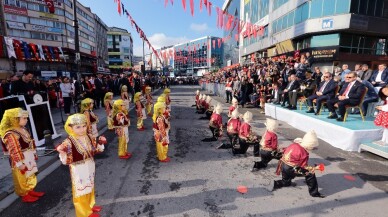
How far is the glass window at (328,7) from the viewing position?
68.3 feet

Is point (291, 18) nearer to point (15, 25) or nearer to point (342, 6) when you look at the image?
point (342, 6)

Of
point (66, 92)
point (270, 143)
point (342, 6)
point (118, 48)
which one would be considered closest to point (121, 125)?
point (270, 143)

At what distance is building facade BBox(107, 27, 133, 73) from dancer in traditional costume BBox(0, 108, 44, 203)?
8406 centimetres

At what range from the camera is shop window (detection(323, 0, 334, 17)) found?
20.8 metres

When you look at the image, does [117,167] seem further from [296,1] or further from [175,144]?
[296,1]

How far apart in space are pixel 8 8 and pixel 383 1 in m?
53.3

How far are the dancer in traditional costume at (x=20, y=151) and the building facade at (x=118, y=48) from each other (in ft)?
276

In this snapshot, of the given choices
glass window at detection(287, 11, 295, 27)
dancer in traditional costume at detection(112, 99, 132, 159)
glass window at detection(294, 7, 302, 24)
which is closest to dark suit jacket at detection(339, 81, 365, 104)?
dancer in traditional costume at detection(112, 99, 132, 159)

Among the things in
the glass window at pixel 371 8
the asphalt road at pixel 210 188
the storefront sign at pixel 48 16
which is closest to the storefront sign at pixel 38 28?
the storefront sign at pixel 48 16

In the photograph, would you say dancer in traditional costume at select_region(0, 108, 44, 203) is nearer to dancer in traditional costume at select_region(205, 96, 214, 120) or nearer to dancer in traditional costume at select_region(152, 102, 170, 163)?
dancer in traditional costume at select_region(152, 102, 170, 163)

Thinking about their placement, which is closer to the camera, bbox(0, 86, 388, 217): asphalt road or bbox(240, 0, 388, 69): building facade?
bbox(0, 86, 388, 217): asphalt road

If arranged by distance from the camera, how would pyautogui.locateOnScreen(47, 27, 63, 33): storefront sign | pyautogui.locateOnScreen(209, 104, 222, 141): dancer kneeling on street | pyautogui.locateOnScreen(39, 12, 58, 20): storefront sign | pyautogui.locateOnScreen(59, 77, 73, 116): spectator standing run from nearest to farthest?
1. pyautogui.locateOnScreen(209, 104, 222, 141): dancer kneeling on street
2. pyautogui.locateOnScreen(59, 77, 73, 116): spectator standing
3. pyautogui.locateOnScreen(39, 12, 58, 20): storefront sign
4. pyautogui.locateOnScreen(47, 27, 63, 33): storefront sign

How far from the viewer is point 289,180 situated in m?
4.10

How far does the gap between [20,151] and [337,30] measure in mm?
25074
